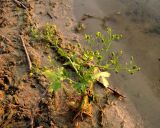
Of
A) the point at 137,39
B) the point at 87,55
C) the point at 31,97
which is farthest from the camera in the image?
the point at 137,39

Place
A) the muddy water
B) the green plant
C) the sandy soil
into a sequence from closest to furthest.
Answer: the sandy soil, the green plant, the muddy water

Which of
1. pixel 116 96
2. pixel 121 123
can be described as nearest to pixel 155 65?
pixel 116 96

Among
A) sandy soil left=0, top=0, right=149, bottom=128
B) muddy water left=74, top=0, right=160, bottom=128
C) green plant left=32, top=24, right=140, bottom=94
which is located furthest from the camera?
muddy water left=74, top=0, right=160, bottom=128

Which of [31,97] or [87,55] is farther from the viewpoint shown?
[31,97]

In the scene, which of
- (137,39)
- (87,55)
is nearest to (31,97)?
(87,55)

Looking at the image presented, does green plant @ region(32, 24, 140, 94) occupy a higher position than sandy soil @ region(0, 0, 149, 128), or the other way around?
green plant @ region(32, 24, 140, 94)

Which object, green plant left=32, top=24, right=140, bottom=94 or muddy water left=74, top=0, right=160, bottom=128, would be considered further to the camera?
muddy water left=74, top=0, right=160, bottom=128

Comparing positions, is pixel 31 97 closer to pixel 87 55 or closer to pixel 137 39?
pixel 87 55

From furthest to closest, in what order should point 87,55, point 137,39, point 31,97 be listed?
point 137,39, point 31,97, point 87,55

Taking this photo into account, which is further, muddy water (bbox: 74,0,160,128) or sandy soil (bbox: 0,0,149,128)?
muddy water (bbox: 74,0,160,128)
